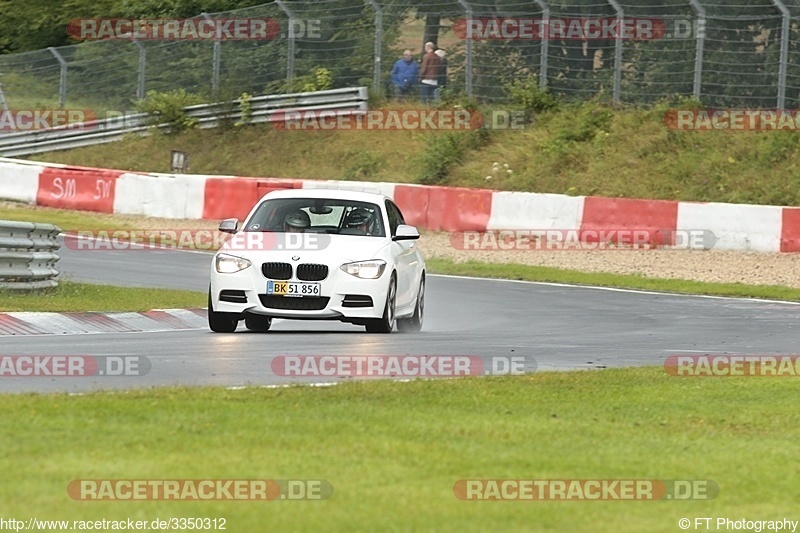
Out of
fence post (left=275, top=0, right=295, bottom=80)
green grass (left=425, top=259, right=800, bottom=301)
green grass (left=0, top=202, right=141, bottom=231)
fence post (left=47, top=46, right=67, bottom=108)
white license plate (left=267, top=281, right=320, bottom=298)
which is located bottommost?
green grass (left=0, top=202, right=141, bottom=231)

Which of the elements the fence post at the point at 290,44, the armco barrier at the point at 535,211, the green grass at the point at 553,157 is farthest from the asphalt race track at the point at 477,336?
the fence post at the point at 290,44

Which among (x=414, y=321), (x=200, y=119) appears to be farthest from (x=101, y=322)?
(x=200, y=119)

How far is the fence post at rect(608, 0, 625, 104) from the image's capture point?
30703 millimetres

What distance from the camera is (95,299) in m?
17.3

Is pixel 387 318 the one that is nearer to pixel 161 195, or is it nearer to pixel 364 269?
pixel 364 269

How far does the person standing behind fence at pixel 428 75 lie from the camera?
33.8 meters

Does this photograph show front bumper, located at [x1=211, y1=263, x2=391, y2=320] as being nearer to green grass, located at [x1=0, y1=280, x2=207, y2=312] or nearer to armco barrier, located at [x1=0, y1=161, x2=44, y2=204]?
green grass, located at [x1=0, y1=280, x2=207, y2=312]

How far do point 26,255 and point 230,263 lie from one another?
3387mm

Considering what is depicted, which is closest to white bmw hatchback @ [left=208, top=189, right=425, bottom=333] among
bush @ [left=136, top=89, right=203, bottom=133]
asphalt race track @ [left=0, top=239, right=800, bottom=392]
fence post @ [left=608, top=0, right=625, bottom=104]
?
asphalt race track @ [left=0, top=239, right=800, bottom=392]

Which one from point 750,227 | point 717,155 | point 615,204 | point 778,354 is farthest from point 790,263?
point 778,354

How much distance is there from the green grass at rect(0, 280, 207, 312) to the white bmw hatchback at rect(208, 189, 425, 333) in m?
2.15

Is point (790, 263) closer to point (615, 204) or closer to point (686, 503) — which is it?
point (615, 204)

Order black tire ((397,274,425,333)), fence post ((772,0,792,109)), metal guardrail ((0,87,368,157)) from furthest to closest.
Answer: metal guardrail ((0,87,368,157))
fence post ((772,0,792,109))
black tire ((397,274,425,333))

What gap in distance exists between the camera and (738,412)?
379 inches
